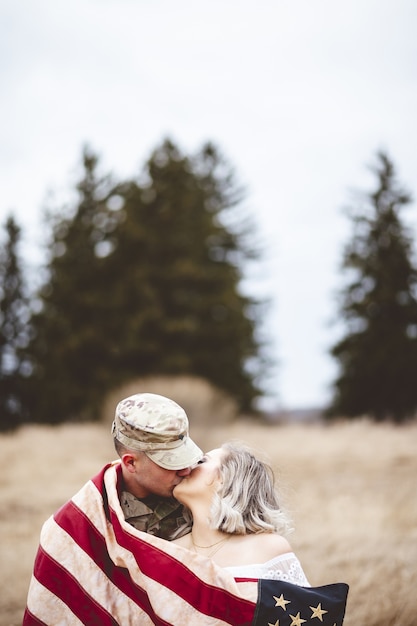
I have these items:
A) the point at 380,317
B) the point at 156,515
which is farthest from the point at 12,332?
the point at 156,515

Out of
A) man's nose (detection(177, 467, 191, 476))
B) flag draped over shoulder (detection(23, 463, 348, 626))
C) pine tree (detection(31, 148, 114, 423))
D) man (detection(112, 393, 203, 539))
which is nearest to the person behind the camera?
flag draped over shoulder (detection(23, 463, 348, 626))

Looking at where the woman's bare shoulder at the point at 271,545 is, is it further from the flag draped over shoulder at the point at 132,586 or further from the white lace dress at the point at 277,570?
the flag draped over shoulder at the point at 132,586

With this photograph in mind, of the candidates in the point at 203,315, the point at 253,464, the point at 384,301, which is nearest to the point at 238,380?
the point at 203,315

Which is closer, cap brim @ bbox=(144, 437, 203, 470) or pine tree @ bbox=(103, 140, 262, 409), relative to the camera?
cap brim @ bbox=(144, 437, 203, 470)

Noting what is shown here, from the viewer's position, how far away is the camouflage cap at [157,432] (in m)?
2.88

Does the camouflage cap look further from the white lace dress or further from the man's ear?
the white lace dress

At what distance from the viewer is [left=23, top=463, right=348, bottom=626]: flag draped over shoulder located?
2672 mm

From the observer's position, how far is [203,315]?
2539cm

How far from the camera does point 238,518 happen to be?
2885mm

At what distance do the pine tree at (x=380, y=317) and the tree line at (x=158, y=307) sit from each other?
48mm

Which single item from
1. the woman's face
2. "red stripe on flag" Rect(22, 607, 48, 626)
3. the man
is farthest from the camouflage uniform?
"red stripe on flag" Rect(22, 607, 48, 626)

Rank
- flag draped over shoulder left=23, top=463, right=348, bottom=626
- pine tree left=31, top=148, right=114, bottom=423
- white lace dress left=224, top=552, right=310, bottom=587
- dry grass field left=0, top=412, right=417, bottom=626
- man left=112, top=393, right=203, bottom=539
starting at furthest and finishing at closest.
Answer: pine tree left=31, top=148, right=114, bottom=423 → dry grass field left=0, top=412, right=417, bottom=626 → man left=112, top=393, right=203, bottom=539 → white lace dress left=224, top=552, right=310, bottom=587 → flag draped over shoulder left=23, top=463, right=348, bottom=626

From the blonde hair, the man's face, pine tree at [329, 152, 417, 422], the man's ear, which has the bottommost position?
the blonde hair

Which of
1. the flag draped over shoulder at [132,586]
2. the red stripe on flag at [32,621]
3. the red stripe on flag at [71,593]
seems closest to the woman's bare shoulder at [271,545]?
the flag draped over shoulder at [132,586]
